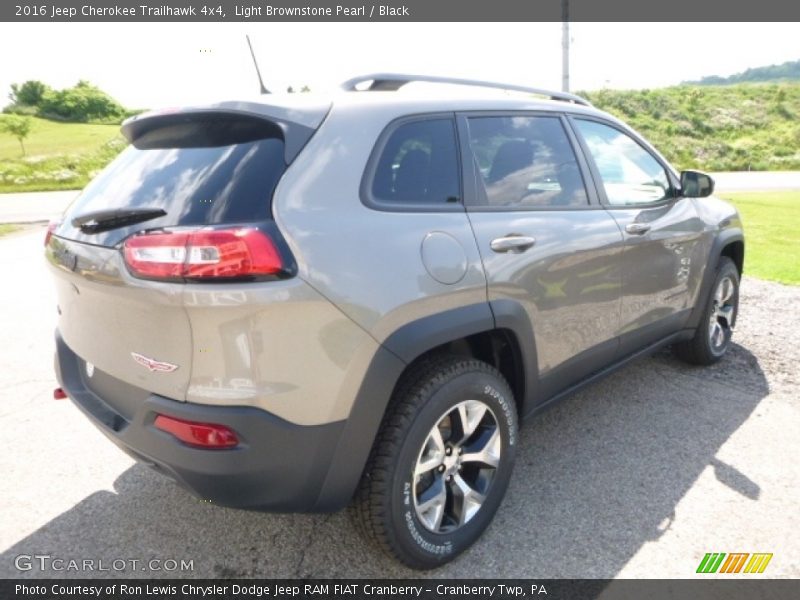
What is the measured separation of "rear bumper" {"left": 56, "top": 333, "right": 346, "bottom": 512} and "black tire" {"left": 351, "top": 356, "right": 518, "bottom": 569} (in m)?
0.16

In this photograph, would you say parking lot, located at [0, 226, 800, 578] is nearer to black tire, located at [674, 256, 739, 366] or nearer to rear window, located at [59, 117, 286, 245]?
black tire, located at [674, 256, 739, 366]

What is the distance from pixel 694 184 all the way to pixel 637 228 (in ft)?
2.70

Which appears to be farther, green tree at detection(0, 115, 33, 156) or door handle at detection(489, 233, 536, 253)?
green tree at detection(0, 115, 33, 156)

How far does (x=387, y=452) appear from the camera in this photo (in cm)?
211

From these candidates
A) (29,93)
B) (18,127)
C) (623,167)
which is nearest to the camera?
(623,167)

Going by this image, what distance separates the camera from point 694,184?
3736mm

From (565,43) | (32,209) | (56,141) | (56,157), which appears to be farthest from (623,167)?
(56,141)

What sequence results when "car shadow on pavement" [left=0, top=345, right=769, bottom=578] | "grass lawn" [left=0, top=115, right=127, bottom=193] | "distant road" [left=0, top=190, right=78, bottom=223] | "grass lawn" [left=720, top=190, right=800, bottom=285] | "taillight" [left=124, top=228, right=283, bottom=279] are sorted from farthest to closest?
"grass lawn" [left=0, top=115, right=127, bottom=193] < "distant road" [left=0, top=190, right=78, bottom=223] < "grass lawn" [left=720, top=190, right=800, bottom=285] < "car shadow on pavement" [left=0, top=345, right=769, bottom=578] < "taillight" [left=124, top=228, right=283, bottom=279]

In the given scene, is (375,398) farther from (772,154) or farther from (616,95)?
(616,95)

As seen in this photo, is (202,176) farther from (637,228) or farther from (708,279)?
(708,279)

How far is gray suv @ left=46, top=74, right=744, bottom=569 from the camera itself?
1.82 m

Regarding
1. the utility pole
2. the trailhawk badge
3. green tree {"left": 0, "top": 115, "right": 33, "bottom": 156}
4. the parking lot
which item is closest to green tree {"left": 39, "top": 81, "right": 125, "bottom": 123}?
green tree {"left": 0, "top": 115, "right": 33, "bottom": 156}

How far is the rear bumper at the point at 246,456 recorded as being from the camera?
1843 mm

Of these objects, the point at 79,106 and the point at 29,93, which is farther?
the point at 29,93
